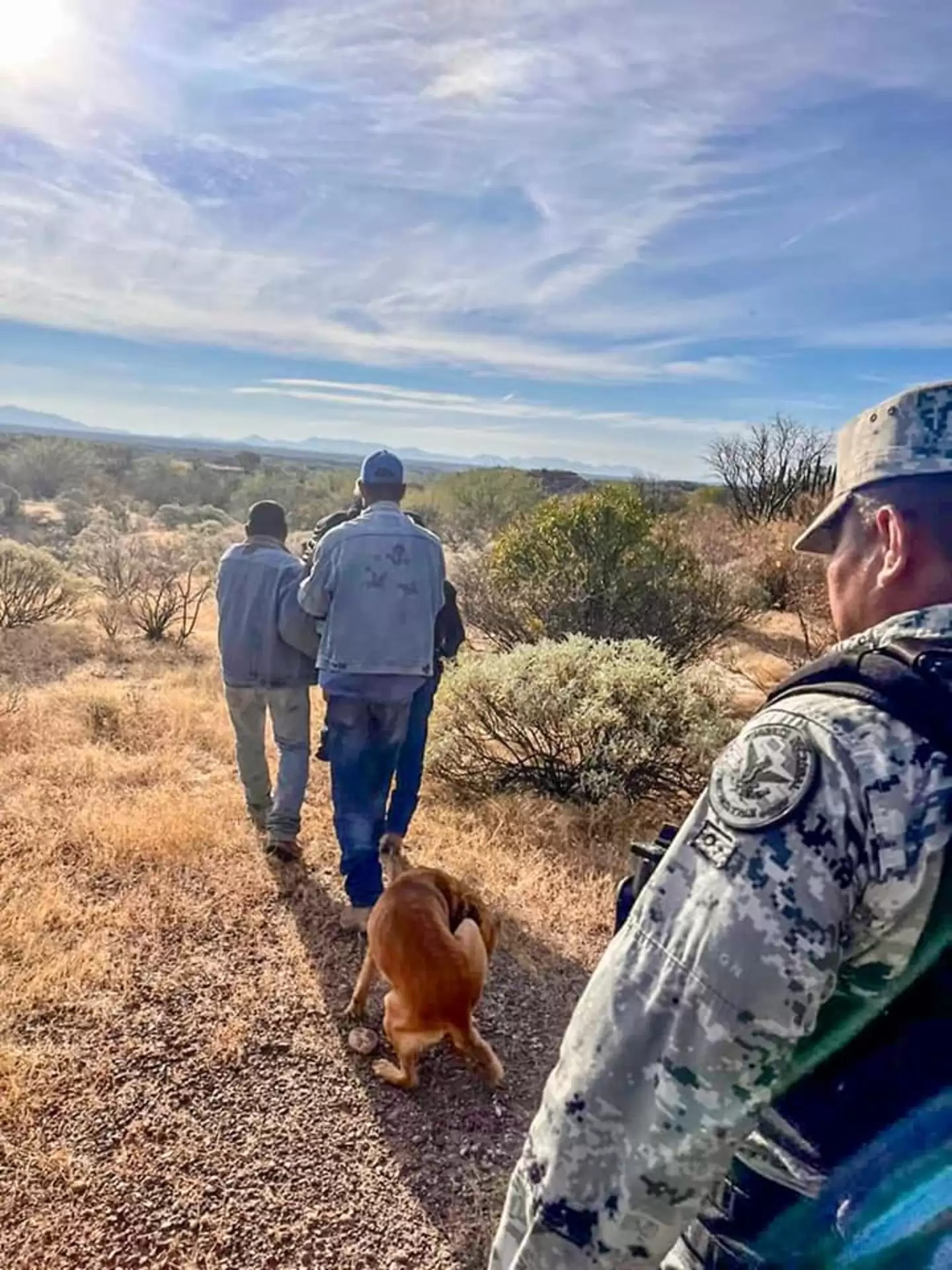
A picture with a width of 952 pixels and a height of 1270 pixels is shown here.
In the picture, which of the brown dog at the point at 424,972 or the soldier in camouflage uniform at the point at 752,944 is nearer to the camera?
the soldier in camouflage uniform at the point at 752,944

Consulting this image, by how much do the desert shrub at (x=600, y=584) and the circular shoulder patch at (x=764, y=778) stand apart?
7.94m

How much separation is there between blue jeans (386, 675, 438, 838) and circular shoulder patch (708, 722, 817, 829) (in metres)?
3.49

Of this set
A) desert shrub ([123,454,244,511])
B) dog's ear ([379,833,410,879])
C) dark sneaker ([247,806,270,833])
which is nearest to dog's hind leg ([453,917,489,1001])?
dog's ear ([379,833,410,879])

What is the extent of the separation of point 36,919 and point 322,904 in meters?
1.39

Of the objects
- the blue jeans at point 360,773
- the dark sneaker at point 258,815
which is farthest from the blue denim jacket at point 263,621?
the dark sneaker at point 258,815

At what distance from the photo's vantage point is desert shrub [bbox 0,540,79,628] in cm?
1223

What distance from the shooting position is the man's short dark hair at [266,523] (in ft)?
16.1

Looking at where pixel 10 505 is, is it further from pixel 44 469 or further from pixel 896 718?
pixel 896 718

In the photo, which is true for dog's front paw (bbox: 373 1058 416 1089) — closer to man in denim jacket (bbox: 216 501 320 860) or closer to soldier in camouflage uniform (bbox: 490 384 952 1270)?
man in denim jacket (bbox: 216 501 320 860)

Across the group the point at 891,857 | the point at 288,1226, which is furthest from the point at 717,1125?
A: the point at 288,1226

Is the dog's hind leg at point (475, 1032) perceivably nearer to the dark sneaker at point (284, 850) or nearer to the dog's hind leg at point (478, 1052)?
the dog's hind leg at point (478, 1052)

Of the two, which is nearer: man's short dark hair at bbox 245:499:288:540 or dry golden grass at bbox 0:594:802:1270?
dry golden grass at bbox 0:594:802:1270

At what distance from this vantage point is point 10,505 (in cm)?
2695

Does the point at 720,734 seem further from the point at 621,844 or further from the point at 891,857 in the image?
the point at 891,857
